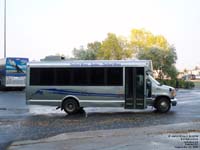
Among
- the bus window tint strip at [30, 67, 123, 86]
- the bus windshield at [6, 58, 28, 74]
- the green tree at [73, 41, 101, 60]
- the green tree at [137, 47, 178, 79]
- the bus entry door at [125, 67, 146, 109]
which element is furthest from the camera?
the green tree at [73, 41, 101, 60]

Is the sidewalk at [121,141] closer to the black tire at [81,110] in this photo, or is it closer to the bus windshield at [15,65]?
the black tire at [81,110]

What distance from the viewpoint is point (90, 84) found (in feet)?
62.0

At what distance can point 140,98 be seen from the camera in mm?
18609

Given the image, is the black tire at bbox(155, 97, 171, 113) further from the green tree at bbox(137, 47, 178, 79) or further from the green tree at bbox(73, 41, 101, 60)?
the green tree at bbox(73, 41, 101, 60)

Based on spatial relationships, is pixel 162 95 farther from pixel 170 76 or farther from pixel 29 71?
pixel 170 76

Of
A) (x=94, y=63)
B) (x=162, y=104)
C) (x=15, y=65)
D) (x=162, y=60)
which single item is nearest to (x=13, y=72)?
(x=15, y=65)

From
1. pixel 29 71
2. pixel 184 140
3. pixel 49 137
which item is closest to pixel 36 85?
pixel 29 71

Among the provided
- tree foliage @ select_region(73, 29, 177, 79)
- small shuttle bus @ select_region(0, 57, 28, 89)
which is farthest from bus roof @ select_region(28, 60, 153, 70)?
tree foliage @ select_region(73, 29, 177, 79)

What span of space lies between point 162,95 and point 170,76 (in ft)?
138

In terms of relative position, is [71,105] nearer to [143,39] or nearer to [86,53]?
[143,39]

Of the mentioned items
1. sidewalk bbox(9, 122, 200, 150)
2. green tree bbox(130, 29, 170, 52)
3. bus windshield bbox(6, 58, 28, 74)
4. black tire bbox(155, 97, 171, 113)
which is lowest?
sidewalk bbox(9, 122, 200, 150)

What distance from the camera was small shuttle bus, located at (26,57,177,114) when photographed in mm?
18703

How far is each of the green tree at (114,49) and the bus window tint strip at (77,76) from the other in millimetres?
58227

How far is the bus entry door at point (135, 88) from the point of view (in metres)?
18.6
